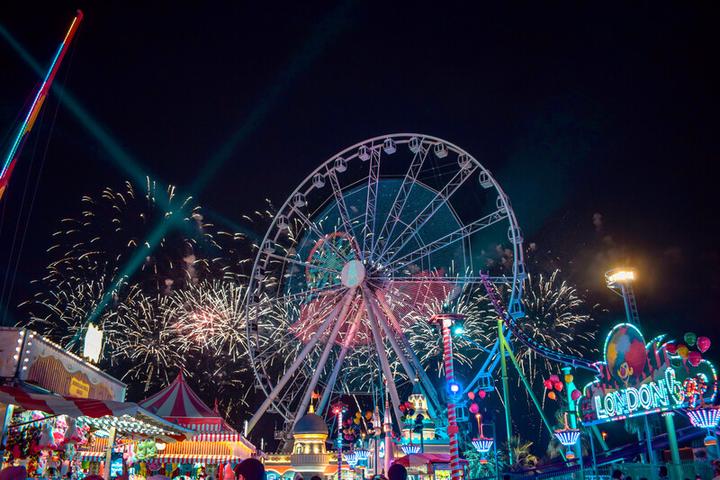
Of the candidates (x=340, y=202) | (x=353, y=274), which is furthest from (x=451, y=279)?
(x=340, y=202)

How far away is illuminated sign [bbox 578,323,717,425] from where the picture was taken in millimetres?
15344

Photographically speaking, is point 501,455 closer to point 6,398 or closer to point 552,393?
point 552,393

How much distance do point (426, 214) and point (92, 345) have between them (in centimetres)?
1616

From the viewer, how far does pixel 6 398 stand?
945 centimetres

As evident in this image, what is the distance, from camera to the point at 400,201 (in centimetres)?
2823

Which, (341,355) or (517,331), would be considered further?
(341,355)

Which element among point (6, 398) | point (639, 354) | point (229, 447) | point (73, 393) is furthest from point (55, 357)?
point (639, 354)

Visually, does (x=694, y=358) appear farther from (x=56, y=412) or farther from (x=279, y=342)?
(x=279, y=342)

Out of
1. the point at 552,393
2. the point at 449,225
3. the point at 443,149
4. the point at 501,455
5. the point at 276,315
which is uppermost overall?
the point at 443,149

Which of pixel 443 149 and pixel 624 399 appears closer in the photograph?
pixel 624 399

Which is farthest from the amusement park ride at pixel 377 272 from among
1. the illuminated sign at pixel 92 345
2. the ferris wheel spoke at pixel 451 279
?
the illuminated sign at pixel 92 345

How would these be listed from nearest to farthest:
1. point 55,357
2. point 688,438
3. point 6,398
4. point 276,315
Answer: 1. point 6,398
2. point 55,357
3. point 688,438
4. point 276,315

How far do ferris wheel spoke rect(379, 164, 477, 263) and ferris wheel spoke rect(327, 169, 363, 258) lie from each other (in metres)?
1.62

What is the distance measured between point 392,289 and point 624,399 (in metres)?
11.9
